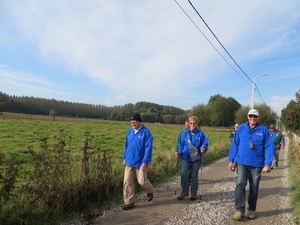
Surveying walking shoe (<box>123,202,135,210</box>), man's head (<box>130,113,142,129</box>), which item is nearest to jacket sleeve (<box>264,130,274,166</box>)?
man's head (<box>130,113,142,129</box>)

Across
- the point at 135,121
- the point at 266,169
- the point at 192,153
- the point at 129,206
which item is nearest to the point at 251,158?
the point at 266,169

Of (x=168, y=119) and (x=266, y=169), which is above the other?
(x=168, y=119)

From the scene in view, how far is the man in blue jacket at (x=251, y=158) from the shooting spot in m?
4.70

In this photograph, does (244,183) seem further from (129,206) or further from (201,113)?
(201,113)

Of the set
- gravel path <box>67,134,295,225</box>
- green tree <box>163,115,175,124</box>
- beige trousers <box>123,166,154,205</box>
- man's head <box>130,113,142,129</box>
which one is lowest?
gravel path <box>67,134,295,225</box>

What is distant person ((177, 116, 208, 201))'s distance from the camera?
19.2ft

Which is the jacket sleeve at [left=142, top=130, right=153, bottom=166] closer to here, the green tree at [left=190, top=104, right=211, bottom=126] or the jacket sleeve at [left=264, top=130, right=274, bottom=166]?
the jacket sleeve at [left=264, top=130, right=274, bottom=166]

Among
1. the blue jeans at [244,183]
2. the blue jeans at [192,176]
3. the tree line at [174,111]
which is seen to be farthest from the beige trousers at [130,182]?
the tree line at [174,111]

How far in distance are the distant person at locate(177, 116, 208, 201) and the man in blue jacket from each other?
1.13 metres

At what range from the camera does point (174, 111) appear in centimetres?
9800

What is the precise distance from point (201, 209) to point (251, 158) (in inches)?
60.3

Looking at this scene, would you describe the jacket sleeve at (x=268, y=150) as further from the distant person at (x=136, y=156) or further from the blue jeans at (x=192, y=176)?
the distant person at (x=136, y=156)

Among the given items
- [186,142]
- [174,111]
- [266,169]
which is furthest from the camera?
[174,111]

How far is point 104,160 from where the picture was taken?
18.7 feet
